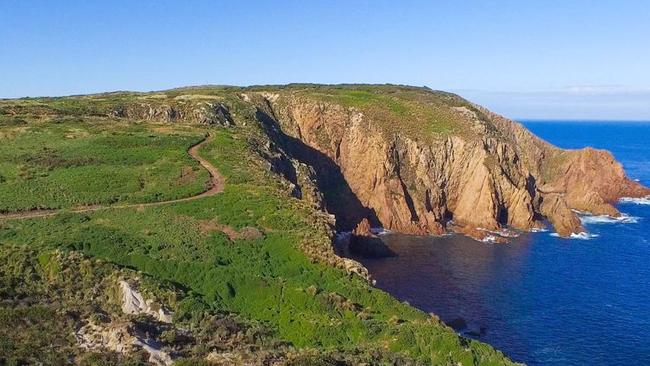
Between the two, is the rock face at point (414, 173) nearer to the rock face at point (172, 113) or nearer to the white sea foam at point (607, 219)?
the white sea foam at point (607, 219)

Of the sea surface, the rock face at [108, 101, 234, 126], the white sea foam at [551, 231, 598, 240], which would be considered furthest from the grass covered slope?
the white sea foam at [551, 231, 598, 240]

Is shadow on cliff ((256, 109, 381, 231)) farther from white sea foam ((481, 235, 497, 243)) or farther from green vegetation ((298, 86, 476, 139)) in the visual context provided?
white sea foam ((481, 235, 497, 243))

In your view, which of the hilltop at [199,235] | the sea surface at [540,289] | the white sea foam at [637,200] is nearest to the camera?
the hilltop at [199,235]

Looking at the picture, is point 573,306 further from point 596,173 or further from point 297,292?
point 596,173

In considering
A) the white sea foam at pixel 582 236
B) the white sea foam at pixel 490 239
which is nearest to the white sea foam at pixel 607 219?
the white sea foam at pixel 582 236

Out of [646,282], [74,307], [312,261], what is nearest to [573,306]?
[646,282]

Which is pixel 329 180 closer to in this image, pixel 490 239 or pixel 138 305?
pixel 490 239
